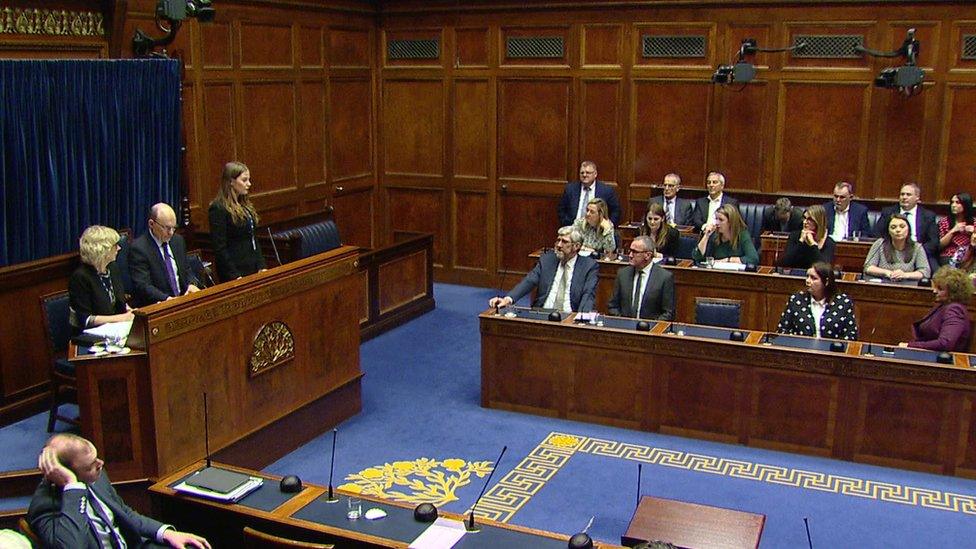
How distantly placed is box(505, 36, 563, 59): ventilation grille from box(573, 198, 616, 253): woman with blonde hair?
7.83 feet

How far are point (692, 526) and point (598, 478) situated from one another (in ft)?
5.35

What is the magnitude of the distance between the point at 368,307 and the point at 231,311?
3.21 m

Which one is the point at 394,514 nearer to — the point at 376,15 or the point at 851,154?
the point at 851,154

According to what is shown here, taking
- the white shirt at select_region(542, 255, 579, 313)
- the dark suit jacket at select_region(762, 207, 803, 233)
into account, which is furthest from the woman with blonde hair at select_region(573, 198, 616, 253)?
the dark suit jacket at select_region(762, 207, 803, 233)

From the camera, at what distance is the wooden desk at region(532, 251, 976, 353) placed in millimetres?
7441

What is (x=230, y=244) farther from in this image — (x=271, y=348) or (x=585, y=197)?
(x=585, y=197)

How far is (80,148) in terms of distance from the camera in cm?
730

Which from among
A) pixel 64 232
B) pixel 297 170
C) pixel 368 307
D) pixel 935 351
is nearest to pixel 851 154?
pixel 935 351

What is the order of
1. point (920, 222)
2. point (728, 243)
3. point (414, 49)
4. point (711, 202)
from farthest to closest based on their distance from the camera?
1. point (414, 49)
2. point (711, 202)
3. point (920, 222)
4. point (728, 243)

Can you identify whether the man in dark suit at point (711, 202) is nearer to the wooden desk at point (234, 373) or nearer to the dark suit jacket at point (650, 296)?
the dark suit jacket at point (650, 296)

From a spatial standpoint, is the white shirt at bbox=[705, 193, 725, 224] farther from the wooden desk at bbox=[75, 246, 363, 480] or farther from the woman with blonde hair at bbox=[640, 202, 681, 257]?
the wooden desk at bbox=[75, 246, 363, 480]

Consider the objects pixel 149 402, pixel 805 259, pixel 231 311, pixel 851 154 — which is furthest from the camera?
pixel 851 154

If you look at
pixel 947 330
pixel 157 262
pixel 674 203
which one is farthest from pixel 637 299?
pixel 157 262

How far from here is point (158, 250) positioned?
253 inches
